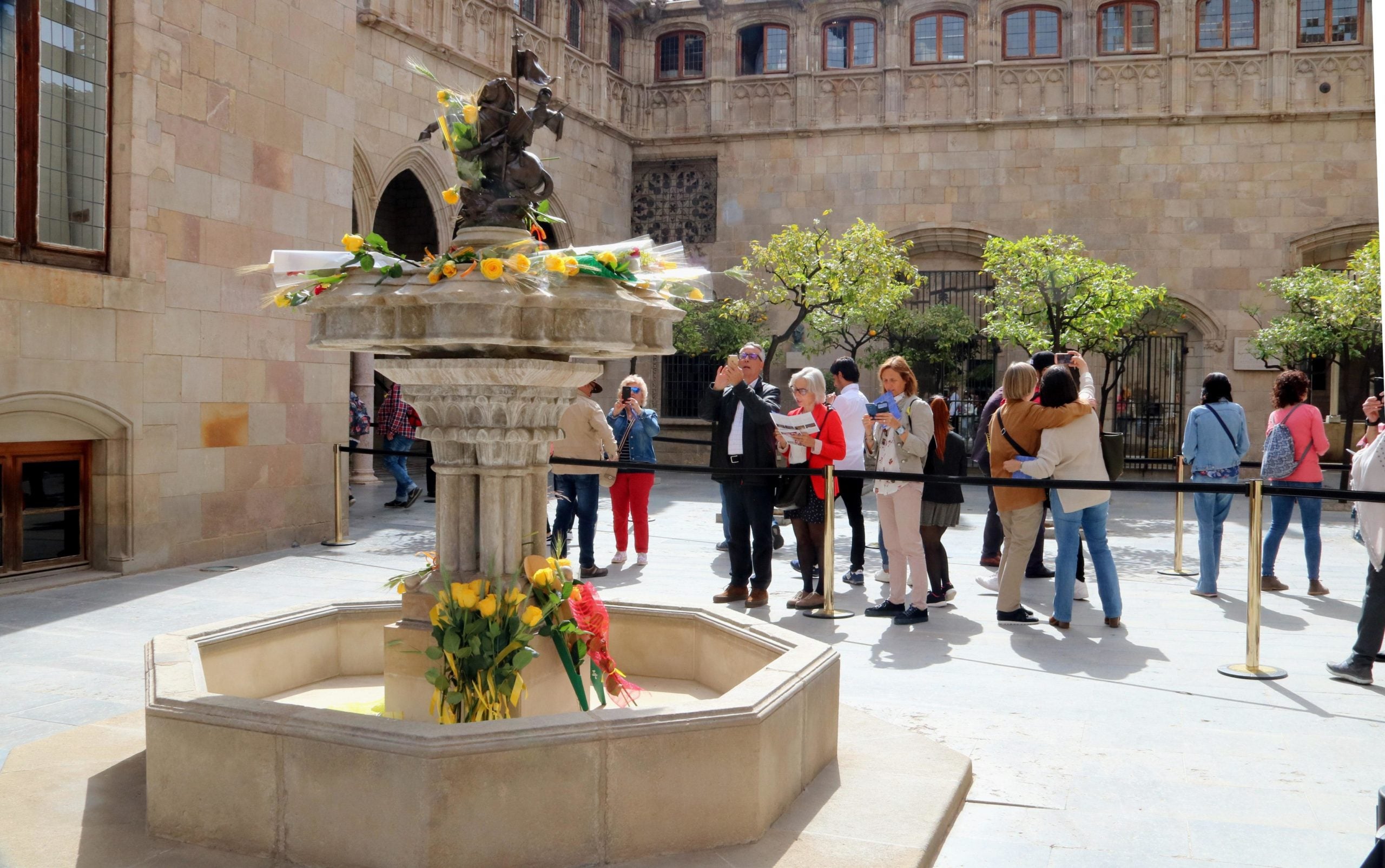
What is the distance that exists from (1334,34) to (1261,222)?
3.41 meters

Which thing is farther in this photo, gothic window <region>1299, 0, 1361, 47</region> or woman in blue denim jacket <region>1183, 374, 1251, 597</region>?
gothic window <region>1299, 0, 1361, 47</region>

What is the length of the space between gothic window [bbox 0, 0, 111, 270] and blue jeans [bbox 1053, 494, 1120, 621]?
23.8 ft

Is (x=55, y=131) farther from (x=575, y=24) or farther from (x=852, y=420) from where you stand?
(x=575, y=24)

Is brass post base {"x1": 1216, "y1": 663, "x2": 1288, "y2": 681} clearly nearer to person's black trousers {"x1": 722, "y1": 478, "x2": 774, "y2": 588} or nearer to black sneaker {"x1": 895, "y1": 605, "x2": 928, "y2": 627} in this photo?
black sneaker {"x1": 895, "y1": 605, "x2": 928, "y2": 627}

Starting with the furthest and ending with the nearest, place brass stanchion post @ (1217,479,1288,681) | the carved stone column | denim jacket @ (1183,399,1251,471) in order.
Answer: the carved stone column
denim jacket @ (1183,399,1251,471)
brass stanchion post @ (1217,479,1288,681)

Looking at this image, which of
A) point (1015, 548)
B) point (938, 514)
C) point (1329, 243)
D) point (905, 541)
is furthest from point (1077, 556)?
point (1329, 243)

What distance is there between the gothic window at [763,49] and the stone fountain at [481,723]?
17.8 m

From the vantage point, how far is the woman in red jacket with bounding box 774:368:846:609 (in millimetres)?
7531

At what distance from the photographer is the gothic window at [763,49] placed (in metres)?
21.0

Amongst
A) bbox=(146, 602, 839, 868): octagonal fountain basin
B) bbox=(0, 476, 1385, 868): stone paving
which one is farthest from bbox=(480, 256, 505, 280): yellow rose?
bbox=(0, 476, 1385, 868): stone paving

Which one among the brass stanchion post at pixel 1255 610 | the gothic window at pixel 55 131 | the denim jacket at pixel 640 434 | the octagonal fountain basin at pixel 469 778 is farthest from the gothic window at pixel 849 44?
the octagonal fountain basin at pixel 469 778

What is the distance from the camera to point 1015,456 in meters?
7.21

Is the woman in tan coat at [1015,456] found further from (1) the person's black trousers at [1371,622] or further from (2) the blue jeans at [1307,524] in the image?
(2) the blue jeans at [1307,524]

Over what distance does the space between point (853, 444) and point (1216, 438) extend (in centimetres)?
279
